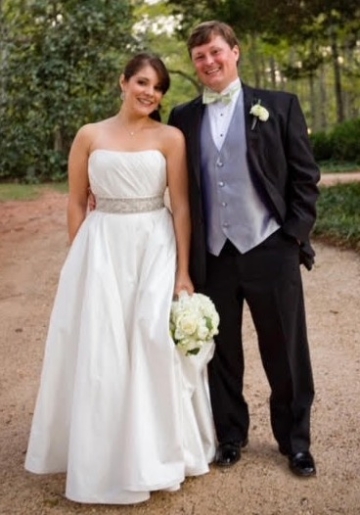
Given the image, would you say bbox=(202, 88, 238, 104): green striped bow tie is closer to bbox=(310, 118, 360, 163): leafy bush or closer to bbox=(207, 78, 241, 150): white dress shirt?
bbox=(207, 78, 241, 150): white dress shirt

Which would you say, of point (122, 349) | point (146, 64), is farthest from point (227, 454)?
point (146, 64)

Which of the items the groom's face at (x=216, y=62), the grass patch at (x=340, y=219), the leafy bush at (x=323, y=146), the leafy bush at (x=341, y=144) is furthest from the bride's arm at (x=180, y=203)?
the leafy bush at (x=323, y=146)

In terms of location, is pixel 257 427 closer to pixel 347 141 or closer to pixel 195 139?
pixel 195 139

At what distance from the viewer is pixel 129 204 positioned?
3381mm

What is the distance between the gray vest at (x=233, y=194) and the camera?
3324mm

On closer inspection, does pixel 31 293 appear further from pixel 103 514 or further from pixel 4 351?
pixel 103 514

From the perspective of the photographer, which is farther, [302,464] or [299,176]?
[302,464]

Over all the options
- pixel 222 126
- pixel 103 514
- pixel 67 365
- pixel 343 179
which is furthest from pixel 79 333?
pixel 343 179

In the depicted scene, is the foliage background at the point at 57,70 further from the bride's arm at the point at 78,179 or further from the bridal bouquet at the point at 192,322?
the bridal bouquet at the point at 192,322

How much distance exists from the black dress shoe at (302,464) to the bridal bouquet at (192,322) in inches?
31.8

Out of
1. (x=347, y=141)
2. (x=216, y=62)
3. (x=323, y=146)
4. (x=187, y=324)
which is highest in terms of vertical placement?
(x=216, y=62)

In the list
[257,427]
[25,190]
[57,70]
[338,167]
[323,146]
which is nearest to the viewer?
[257,427]

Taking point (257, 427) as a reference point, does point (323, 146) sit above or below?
below

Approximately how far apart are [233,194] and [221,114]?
0.37 meters
